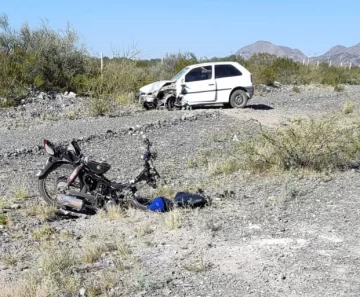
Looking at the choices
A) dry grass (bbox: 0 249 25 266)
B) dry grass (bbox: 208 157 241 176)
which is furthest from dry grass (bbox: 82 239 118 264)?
dry grass (bbox: 208 157 241 176)

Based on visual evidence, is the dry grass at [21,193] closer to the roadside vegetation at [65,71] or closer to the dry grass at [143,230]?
the dry grass at [143,230]

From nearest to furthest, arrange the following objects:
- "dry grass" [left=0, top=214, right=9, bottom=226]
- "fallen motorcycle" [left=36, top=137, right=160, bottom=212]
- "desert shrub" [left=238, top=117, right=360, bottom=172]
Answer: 1. "dry grass" [left=0, top=214, right=9, bottom=226]
2. "fallen motorcycle" [left=36, top=137, right=160, bottom=212]
3. "desert shrub" [left=238, top=117, right=360, bottom=172]

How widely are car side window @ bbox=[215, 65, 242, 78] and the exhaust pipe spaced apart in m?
12.6

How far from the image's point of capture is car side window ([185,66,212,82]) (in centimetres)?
1869

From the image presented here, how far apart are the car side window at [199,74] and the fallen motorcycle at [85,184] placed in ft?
37.8

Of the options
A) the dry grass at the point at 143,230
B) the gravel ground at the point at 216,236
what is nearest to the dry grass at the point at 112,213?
the gravel ground at the point at 216,236

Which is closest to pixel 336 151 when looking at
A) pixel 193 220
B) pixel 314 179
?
pixel 314 179

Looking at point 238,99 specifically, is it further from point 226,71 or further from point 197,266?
point 197,266

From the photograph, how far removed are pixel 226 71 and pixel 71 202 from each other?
1292 cm

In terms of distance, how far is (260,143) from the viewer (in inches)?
416

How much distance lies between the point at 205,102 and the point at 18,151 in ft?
29.1

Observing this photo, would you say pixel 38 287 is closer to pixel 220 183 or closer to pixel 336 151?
pixel 220 183

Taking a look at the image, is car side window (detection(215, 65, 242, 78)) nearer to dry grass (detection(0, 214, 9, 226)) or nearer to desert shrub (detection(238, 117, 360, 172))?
desert shrub (detection(238, 117, 360, 172))

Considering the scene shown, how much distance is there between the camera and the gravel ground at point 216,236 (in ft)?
16.0
